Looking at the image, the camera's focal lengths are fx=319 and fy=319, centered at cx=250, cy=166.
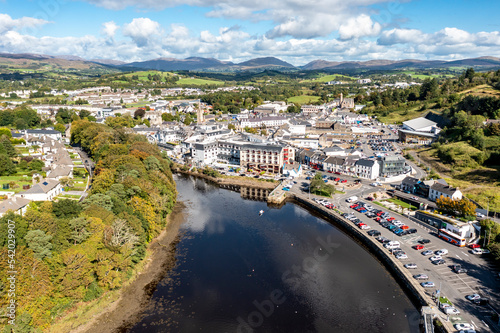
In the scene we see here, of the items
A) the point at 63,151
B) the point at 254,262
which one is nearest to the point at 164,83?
the point at 63,151

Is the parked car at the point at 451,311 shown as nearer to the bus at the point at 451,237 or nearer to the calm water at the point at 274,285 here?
the calm water at the point at 274,285

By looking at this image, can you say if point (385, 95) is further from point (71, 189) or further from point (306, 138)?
point (71, 189)

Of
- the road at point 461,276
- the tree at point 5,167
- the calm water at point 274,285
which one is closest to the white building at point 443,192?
the road at point 461,276

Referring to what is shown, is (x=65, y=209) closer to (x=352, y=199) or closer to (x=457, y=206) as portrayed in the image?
(x=352, y=199)

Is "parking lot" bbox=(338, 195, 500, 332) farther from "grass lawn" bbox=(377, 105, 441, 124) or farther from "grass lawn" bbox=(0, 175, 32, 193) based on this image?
"grass lawn" bbox=(377, 105, 441, 124)

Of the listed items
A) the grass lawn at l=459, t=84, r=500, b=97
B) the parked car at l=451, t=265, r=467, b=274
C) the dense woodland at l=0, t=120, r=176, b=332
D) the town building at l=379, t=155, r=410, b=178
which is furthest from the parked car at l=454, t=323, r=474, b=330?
the grass lawn at l=459, t=84, r=500, b=97

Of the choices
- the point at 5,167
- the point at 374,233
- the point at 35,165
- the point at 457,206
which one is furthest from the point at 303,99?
the point at 5,167
